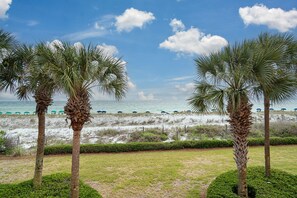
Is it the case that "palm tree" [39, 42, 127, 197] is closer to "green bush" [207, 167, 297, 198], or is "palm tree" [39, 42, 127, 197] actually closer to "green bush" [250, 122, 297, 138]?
"green bush" [207, 167, 297, 198]

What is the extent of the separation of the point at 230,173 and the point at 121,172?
172 inches

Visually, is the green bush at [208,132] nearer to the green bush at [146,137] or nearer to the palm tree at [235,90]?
the green bush at [146,137]

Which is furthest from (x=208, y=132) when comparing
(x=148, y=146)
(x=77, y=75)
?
(x=77, y=75)

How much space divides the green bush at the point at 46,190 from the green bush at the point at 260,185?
3159 millimetres

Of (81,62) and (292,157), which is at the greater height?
(81,62)

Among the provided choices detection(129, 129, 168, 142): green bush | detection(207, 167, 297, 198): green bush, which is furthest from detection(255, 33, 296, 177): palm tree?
detection(129, 129, 168, 142): green bush

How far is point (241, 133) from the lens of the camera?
582cm

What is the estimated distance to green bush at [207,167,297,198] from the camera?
19.4 ft

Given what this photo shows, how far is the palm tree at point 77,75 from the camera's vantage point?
508cm

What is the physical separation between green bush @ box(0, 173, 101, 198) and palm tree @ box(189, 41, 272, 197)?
367 centimetres

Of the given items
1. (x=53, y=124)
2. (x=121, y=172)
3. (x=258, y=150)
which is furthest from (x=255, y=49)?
(x=53, y=124)

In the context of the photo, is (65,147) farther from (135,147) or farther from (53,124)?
(53,124)

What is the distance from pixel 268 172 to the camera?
7.18 meters

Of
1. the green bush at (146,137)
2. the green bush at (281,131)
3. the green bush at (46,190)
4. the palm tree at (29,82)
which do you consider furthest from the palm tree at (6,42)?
the green bush at (281,131)
